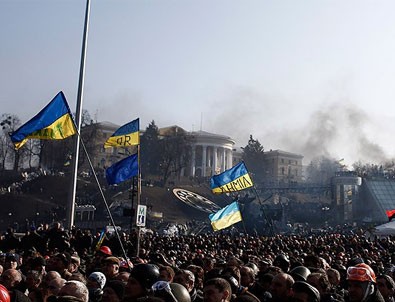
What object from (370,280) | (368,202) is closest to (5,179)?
(368,202)

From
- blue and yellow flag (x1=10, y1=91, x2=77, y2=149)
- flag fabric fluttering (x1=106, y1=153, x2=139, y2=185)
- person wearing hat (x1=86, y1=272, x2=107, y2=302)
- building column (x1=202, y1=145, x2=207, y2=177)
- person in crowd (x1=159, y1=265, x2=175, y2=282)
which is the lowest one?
person wearing hat (x1=86, y1=272, x2=107, y2=302)

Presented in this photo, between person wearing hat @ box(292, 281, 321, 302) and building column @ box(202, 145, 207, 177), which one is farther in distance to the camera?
building column @ box(202, 145, 207, 177)

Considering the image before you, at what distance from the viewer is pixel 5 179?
7012 centimetres

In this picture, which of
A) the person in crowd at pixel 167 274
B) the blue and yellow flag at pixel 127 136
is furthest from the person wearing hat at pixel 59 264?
the blue and yellow flag at pixel 127 136

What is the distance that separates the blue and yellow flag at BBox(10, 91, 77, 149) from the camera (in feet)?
44.8

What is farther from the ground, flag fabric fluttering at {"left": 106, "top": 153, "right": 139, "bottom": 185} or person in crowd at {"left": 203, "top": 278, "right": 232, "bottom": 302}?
flag fabric fluttering at {"left": 106, "top": 153, "right": 139, "bottom": 185}

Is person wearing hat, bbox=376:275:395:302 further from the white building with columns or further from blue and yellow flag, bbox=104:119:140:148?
the white building with columns

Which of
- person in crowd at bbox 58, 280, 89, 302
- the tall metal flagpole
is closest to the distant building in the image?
the tall metal flagpole

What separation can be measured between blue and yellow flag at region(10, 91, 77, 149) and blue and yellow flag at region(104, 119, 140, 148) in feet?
14.5

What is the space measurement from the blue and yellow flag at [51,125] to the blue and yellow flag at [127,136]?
14.5 feet

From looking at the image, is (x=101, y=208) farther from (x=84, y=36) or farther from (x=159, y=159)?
(x=84, y=36)

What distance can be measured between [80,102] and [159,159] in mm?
71111

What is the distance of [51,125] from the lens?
13656 mm

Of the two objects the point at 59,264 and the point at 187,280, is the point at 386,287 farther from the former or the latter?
the point at 59,264
